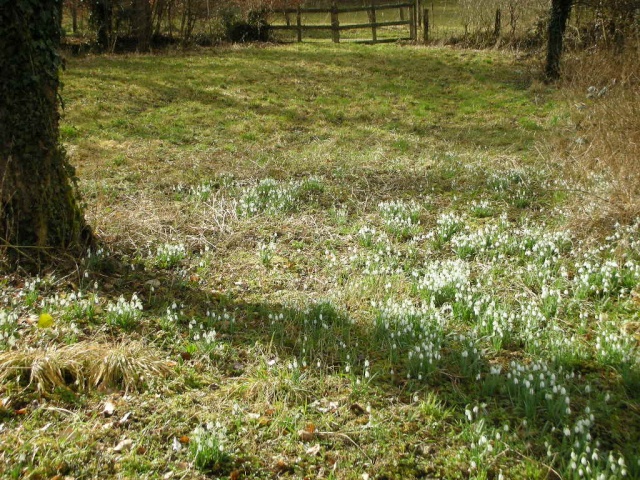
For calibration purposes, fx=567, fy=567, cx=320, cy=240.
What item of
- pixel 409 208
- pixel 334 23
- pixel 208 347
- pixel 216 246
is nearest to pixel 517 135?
pixel 409 208

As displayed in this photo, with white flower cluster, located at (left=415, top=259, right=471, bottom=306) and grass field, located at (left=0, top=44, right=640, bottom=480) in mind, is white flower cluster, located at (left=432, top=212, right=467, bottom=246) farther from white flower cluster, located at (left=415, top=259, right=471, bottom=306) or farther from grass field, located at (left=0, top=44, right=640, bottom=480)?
white flower cluster, located at (left=415, top=259, right=471, bottom=306)

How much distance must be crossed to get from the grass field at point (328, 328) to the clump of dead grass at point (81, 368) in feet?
0.06

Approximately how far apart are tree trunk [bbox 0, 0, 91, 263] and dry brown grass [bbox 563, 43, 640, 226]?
5.97 m

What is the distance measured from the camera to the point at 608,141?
7.42 metres

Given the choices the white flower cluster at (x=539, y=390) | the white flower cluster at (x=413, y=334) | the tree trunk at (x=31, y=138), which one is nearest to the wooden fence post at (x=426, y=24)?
the tree trunk at (x=31, y=138)

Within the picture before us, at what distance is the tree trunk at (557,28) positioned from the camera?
1628cm

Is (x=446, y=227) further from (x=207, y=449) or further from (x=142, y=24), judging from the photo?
(x=142, y=24)

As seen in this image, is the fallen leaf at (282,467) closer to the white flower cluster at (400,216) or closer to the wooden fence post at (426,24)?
the white flower cluster at (400,216)

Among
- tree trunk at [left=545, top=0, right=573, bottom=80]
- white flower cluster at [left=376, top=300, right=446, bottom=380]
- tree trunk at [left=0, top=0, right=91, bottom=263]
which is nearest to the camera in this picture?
white flower cluster at [left=376, top=300, right=446, bottom=380]

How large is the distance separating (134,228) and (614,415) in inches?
222

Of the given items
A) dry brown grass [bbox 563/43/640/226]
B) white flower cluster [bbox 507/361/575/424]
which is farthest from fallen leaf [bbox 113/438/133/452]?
dry brown grass [bbox 563/43/640/226]

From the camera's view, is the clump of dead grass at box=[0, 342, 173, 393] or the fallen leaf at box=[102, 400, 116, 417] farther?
the clump of dead grass at box=[0, 342, 173, 393]

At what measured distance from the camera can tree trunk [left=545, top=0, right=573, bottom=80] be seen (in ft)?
53.4

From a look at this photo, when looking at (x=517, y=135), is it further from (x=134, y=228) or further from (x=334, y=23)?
(x=334, y=23)
